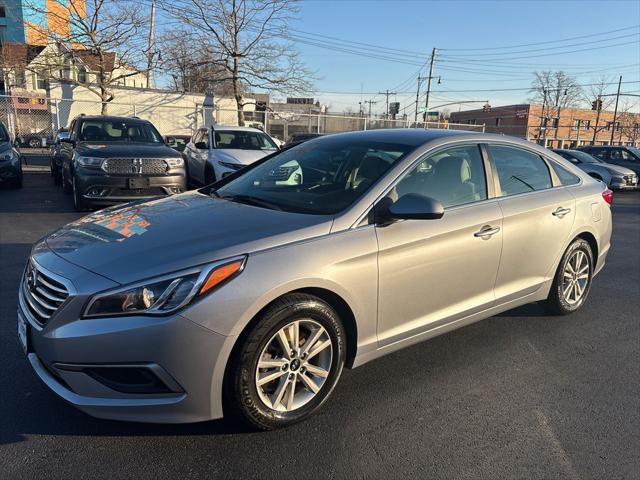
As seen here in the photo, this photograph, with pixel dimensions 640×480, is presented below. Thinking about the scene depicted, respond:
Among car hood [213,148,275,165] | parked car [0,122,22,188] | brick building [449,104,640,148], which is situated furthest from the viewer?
brick building [449,104,640,148]

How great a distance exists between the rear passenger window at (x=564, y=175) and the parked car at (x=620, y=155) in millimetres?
16603

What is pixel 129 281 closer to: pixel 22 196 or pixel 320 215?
pixel 320 215

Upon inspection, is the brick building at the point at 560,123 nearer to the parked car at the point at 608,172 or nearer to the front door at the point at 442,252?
the parked car at the point at 608,172

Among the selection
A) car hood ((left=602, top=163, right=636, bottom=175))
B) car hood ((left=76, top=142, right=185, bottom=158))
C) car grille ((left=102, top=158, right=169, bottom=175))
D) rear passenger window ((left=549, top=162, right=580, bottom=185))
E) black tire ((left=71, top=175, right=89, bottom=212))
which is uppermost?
rear passenger window ((left=549, top=162, right=580, bottom=185))

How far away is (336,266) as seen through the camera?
8.98ft

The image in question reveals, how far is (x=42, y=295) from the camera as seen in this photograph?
8.44ft

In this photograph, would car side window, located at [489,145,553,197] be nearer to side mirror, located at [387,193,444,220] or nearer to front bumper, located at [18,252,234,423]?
side mirror, located at [387,193,444,220]

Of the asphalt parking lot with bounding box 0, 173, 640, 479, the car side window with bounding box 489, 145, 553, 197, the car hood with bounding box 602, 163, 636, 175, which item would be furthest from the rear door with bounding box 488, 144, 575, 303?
the car hood with bounding box 602, 163, 636, 175

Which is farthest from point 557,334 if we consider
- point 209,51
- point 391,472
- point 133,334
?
point 209,51

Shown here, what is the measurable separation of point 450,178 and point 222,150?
8.11m

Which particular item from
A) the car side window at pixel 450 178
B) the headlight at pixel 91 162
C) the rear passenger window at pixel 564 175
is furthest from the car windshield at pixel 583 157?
the car side window at pixel 450 178

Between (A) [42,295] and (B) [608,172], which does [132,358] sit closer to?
(A) [42,295]

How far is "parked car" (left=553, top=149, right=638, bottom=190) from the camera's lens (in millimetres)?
16906

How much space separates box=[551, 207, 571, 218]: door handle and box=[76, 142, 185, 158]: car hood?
6489 millimetres
